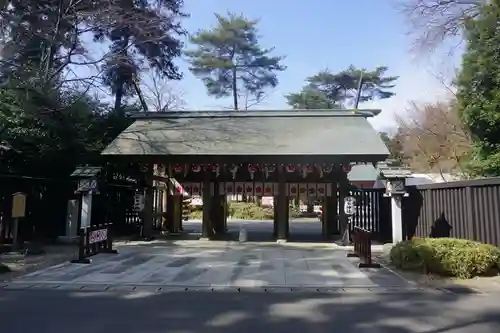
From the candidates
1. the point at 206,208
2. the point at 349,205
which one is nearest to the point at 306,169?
the point at 349,205

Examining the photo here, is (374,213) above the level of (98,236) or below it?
above

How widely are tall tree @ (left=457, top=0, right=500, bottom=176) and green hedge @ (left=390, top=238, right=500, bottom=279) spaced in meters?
8.29

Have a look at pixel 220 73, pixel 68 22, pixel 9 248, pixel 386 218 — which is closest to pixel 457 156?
pixel 386 218

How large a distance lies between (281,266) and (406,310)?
4.73 metres

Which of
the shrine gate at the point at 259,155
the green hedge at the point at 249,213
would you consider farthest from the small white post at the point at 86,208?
the green hedge at the point at 249,213

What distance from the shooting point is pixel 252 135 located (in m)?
17.3

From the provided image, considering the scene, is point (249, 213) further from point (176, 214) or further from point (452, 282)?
point (452, 282)

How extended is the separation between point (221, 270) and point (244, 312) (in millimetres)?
3970

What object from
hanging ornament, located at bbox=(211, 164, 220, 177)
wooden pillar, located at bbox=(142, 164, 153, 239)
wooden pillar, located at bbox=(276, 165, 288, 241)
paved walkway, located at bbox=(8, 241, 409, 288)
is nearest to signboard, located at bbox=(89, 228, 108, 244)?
paved walkway, located at bbox=(8, 241, 409, 288)

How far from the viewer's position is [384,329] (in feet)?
18.9

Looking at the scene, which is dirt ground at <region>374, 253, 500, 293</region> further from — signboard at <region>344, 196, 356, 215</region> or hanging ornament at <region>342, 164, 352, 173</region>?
hanging ornament at <region>342, 164, 352, 173</region>

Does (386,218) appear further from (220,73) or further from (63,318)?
(220,73)

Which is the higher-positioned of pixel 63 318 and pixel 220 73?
pixel 220 73

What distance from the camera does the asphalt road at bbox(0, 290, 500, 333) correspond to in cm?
580
